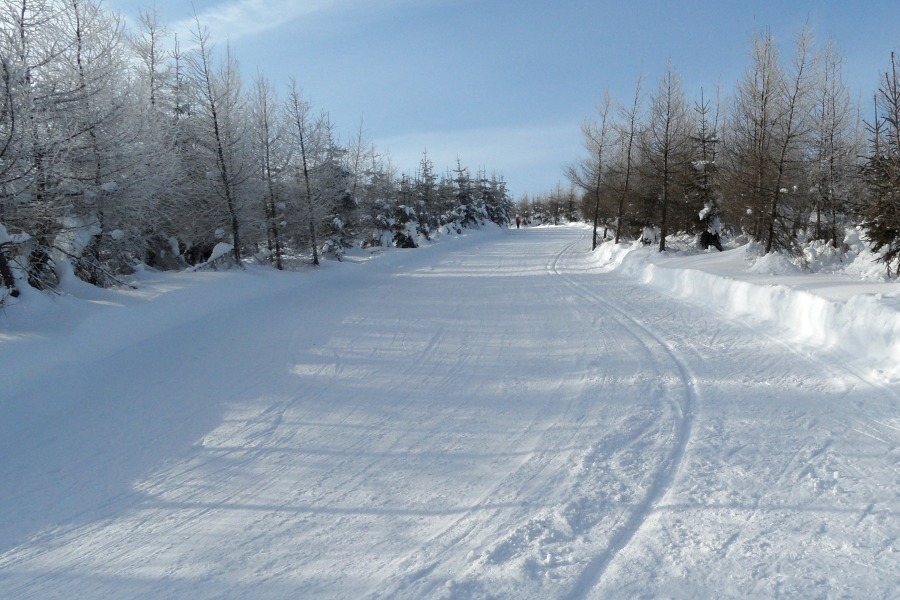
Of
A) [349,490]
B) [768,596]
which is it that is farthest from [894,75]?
[349,490]

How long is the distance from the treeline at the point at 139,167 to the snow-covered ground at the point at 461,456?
2272mm

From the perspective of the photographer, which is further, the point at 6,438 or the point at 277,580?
the point at 6,438

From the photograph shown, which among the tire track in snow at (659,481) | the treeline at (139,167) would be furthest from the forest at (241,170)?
the tire track in snow at (659,481)

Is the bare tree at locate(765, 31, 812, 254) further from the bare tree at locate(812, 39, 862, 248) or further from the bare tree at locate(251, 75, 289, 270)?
the bare tree at locate(251, 75, 289, 270)

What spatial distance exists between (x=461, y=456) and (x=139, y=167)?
1253cm

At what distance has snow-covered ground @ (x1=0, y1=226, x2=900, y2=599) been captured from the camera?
10.3ft

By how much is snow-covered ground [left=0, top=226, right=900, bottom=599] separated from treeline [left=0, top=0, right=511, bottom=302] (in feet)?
7.45

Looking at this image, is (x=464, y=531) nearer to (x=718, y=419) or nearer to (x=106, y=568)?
(x=106, y=568)

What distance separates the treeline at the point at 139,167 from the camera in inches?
367

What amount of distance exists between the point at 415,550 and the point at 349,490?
1.01 meters

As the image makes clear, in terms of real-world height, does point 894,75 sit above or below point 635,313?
above

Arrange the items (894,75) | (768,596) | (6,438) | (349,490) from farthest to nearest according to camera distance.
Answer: (894,75)
(6,438)
(349,490)
(768,596)

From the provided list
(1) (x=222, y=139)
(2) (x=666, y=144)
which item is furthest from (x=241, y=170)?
(2) (x=666, y=144)

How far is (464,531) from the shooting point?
3531 millimetres
